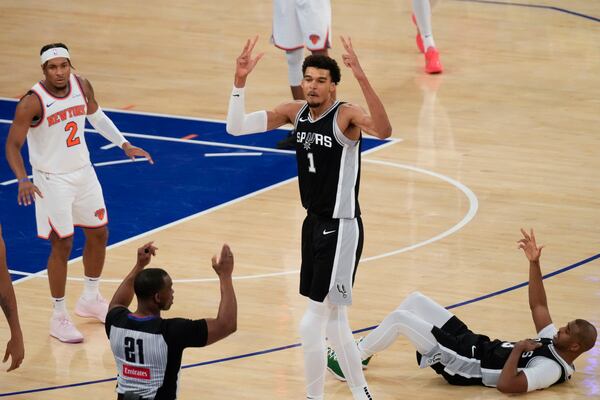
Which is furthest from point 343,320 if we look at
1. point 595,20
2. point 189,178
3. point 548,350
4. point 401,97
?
point 595,20

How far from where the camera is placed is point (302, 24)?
15.1 metres

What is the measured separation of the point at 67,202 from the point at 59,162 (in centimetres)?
29

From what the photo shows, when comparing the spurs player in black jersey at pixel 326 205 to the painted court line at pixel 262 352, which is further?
the painted court line at pixel 262 352

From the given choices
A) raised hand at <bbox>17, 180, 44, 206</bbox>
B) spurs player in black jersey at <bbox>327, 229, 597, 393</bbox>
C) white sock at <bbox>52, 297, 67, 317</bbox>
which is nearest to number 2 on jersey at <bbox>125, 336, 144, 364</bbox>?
spurs player in black jersey at <bbox>327, 229, 597, 393</bbox>

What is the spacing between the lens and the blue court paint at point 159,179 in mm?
12281

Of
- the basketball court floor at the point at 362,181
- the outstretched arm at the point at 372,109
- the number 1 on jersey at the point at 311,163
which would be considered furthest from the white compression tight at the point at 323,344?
the outstretched arm at the point at 372,109

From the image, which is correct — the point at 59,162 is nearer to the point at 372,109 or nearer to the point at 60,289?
the point at 60,289

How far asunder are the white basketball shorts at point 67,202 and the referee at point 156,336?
2770 mm

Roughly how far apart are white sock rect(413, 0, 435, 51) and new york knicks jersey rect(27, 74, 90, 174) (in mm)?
8210

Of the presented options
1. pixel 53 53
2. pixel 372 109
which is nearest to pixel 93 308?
pixel 53 53

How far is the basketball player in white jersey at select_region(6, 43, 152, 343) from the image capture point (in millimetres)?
9750

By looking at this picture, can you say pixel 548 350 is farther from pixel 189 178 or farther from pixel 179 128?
pixel 179 128

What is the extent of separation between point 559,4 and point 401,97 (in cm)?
582

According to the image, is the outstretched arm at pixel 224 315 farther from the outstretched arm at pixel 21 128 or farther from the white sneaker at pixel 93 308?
the white sneaker at pixel 93 308
